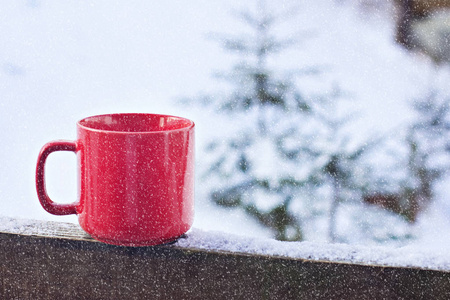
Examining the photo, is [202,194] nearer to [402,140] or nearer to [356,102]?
[356,102]

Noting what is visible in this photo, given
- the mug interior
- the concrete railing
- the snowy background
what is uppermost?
the snowy background

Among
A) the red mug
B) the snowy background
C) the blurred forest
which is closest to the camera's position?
the red mug

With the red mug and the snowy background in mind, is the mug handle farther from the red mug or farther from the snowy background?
the snowy background

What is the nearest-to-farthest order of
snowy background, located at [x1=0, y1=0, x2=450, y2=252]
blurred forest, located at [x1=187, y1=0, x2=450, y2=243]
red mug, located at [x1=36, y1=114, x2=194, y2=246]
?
red mug, located at [x1=36, y1=114, x2=194, y2=246] → snowy background, located at [x1=0, y1=0, x2=450, y2=252] → blurred forest, located at [x1=187, y1=0, x2=450, y2=243]

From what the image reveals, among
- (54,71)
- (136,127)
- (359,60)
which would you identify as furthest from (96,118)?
(359,60)

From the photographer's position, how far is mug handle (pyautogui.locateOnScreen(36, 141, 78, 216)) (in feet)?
1.52

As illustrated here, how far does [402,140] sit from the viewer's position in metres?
0.88

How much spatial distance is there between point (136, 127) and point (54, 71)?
0.86 feet

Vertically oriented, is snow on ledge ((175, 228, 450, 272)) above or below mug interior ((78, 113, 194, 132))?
below

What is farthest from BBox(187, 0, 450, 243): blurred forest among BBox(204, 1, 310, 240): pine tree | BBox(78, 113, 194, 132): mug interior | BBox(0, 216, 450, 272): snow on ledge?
BBox(0, 216, 450, 272): snow on ledge

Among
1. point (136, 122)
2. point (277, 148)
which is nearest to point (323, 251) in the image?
point (136, 122)

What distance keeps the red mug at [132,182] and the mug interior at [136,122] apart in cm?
4

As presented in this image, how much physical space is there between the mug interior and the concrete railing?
6.0 inches

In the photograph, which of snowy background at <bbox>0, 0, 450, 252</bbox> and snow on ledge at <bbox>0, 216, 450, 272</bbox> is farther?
snowy background at <bbox>0, 0, 450, 252</bbox>
